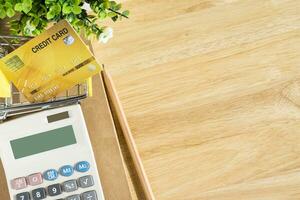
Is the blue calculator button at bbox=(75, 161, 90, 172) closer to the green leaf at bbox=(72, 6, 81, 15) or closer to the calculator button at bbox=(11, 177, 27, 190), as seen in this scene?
the calculator button at bbox=(11, 177, 27, 190)

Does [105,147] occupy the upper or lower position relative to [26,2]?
lower

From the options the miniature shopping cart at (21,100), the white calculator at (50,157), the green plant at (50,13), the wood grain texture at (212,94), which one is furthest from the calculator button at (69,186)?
the wood grain texture at (212,94)

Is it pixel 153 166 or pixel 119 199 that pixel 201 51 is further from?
pixel 119 199

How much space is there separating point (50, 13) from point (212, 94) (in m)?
0.66

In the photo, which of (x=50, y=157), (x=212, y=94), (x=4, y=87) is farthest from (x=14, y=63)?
(x=212, y=94)

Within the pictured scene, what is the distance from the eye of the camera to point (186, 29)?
1.20 metres

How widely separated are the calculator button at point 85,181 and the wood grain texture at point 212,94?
0.45 meters

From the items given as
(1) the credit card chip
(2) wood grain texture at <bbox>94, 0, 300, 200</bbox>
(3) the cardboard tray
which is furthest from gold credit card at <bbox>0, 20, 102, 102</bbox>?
(2) wood grain texture at <bbox>94, 0, 300, 200</bbox>

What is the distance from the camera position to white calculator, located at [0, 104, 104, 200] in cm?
68

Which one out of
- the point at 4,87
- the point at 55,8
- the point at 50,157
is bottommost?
the point at 50,157

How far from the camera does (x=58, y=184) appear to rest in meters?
0.68

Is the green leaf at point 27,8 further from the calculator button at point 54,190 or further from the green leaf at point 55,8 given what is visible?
the calculator button at point 54,190

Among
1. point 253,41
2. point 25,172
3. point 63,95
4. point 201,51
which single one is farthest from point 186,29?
point 25,172

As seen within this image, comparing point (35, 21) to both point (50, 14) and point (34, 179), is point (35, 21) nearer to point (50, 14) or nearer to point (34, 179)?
point (50, 14)
